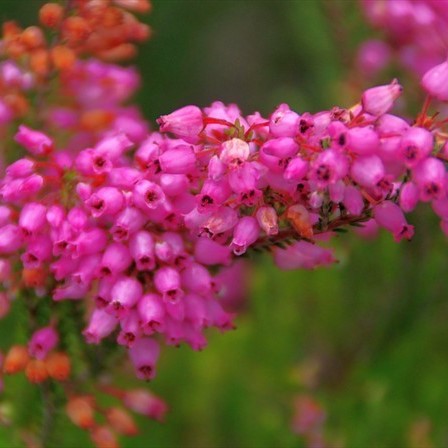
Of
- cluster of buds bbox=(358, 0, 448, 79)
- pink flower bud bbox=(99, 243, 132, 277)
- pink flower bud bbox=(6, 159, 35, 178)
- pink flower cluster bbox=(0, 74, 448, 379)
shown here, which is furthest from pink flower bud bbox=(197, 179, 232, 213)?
cluster of buds bbox=(358, 0, 448, 79)

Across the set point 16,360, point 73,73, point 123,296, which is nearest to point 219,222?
point 123,296

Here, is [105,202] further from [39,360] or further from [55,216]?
[39,360]

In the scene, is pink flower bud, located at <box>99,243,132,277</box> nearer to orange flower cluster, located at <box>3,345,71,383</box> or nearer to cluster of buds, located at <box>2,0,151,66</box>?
orange flower cluster, located at <box>3,345,71,383</box>

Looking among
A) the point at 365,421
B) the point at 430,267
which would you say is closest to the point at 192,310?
the point at 365,421

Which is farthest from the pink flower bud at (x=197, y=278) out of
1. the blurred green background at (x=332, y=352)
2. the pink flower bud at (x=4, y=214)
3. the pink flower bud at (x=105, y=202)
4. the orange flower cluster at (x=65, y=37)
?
the blurred green background at (x=332, y=352)

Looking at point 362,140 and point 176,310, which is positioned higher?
point 362,140

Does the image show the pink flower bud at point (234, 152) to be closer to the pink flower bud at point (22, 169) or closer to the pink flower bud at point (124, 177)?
the pink flower bud at point (124, 177)

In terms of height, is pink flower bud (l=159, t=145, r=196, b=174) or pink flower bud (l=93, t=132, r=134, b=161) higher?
pink flower bud (l=159, t=145, r=196, b=174)
